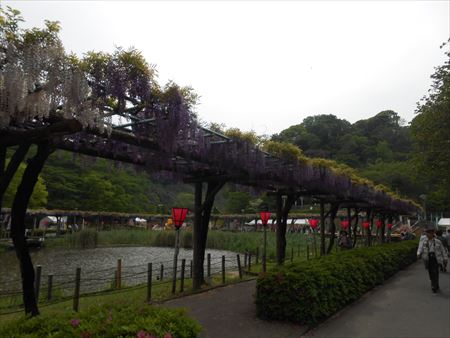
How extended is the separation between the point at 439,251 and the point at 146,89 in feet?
23.5

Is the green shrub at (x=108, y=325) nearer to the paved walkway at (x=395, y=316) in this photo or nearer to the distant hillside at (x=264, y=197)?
the paved walkway at (x=395, y=316)

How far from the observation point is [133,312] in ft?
10.2

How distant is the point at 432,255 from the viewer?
322 inches

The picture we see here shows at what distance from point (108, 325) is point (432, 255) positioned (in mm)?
7624

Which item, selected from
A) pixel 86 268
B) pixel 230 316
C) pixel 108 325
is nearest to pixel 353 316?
pixel 230 316

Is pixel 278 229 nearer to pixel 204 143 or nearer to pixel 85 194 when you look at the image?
pixel 204 143

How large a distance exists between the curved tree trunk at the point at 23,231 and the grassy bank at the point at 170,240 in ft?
55.4

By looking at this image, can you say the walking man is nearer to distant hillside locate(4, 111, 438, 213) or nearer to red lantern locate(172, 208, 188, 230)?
red lantern locate(172, 208, 188, 230)

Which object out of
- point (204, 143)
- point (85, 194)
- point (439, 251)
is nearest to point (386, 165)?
point (85, 194)

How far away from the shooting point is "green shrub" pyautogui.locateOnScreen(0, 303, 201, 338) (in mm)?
2588

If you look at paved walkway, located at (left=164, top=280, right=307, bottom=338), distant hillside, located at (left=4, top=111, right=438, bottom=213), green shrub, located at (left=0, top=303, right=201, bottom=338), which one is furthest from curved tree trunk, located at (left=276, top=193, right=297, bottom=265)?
distant hillside, located at (left=4, top=111, right=438, bottom=213)

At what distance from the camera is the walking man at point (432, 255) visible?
8172mm

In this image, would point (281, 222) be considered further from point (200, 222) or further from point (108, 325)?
point (108, 325)

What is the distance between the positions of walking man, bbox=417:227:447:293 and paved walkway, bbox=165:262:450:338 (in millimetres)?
341
